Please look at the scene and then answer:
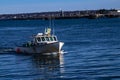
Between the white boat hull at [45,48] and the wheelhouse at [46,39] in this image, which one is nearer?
the white boat hull at [45,48]

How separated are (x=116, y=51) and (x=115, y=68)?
653 inches

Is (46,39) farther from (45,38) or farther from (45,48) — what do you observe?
(45,48)

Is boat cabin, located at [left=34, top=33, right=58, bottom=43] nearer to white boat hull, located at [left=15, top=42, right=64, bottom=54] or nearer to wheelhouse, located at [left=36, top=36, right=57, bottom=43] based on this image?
wheelhouse, located at [left=36, top=36, right=57, bottom=43]

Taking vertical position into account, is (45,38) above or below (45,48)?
above

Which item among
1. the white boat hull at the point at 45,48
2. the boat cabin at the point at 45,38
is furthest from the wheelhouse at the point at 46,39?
Result: the white boat hull at the point at 45,48

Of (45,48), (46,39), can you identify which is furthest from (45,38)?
(45,48)

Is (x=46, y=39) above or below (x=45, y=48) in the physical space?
above

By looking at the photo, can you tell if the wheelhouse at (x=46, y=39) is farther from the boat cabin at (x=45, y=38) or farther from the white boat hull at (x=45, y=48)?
the white boat hull at (x=45, y=48)

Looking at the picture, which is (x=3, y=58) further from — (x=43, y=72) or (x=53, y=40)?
(x=43, y=72)

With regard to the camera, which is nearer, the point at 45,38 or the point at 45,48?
the point at 45,48

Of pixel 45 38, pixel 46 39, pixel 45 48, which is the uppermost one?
pixel 45 38

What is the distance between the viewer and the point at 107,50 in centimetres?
6806

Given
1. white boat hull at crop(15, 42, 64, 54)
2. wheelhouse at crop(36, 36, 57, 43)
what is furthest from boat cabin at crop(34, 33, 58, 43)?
white boat hull at crop(15, 42, 64, 54)

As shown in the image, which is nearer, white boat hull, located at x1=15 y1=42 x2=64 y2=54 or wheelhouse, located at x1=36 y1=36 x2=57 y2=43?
white boat hull, located at x1=15 y1=42 x2=64 y2=54
